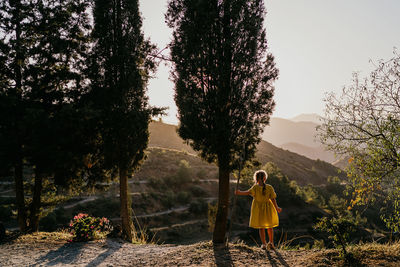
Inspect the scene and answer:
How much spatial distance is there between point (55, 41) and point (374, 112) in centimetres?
1051

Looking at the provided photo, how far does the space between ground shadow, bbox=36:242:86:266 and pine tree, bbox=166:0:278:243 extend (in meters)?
4.01

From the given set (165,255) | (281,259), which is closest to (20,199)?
(165,255)

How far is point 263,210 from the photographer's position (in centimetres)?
682

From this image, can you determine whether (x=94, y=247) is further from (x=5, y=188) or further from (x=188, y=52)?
(x=5, y=188)

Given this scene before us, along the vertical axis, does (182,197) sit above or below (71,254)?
below

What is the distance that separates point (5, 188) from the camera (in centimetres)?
2670

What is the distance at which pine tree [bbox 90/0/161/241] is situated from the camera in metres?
10.7

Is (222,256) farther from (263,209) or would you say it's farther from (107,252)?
(107,252)

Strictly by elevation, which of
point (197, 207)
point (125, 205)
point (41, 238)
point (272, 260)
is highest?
point (272, 260)

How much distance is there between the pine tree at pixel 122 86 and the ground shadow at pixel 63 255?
257cm

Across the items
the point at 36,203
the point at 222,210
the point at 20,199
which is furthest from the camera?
the point at 36,203

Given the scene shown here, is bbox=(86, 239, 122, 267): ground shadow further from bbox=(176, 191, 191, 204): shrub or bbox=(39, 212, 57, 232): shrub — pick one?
bbox=(176, 191, 191, 204): shrub

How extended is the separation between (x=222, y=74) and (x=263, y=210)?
3838 millimetres

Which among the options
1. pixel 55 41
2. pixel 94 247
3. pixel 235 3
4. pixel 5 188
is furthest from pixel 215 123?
pixel 5 188
